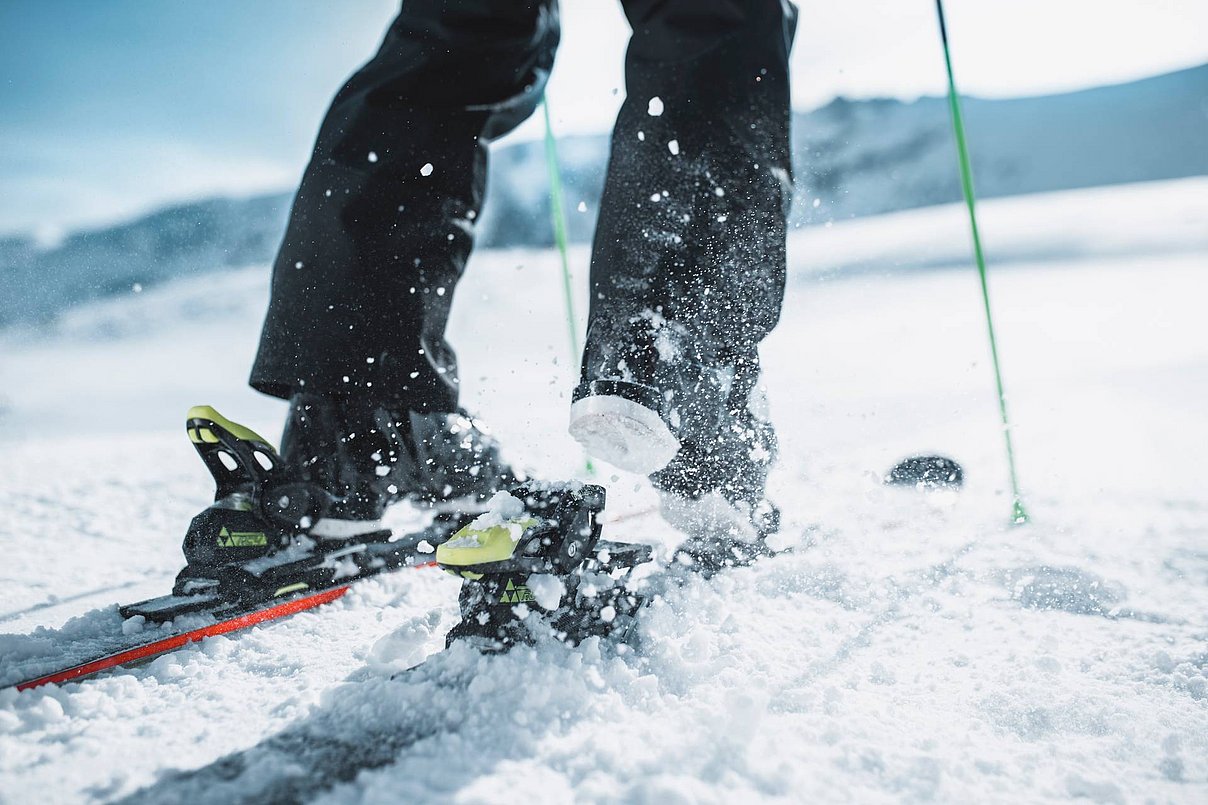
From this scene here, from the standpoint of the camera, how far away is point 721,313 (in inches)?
45.0

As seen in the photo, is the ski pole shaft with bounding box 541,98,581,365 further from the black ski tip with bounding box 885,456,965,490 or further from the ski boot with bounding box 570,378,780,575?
the ski boot with bounding box 570,378,780,575

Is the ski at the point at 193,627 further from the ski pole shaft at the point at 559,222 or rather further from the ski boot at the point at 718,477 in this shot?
the ski pole shaft at the point at 559,222

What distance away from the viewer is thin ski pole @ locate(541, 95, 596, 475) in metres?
2.68

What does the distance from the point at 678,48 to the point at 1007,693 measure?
953mm

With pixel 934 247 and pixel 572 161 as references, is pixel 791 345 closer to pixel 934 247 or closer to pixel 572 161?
pixel 572 161

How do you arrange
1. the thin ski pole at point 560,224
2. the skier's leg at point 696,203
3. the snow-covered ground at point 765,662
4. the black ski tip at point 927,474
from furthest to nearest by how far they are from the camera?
the thin ski pole at point 560,224 → the black ski tip at point 927,474 → the skier's leg at point 696,203 → the snow-covered ground at point 765,662

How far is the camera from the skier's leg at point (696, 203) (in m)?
1.09

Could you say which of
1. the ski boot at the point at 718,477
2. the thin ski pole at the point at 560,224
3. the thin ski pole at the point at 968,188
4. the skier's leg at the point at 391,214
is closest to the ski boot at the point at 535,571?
the ski boot at the point at 718,477

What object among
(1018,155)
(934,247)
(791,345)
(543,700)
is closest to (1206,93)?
(1018,155)

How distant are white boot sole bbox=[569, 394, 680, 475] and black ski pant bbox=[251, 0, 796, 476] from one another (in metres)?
0.04

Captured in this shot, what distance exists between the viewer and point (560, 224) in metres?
2.90

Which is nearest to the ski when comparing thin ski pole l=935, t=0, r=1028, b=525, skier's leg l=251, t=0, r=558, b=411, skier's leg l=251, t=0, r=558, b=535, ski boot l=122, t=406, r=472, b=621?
ski boot l=122, t=406, r=472, b=621

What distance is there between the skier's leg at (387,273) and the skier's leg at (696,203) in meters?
0.36

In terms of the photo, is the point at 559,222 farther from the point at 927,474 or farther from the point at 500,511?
the point at 500,511
